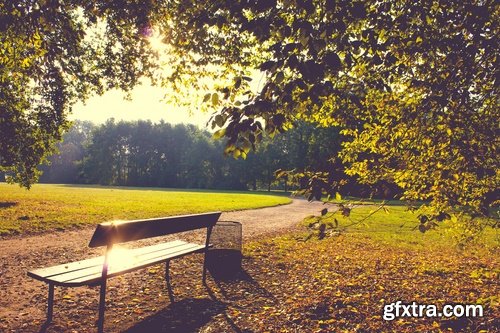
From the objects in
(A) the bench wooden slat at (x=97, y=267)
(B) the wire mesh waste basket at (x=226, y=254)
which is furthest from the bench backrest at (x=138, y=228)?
(B) the wire mesh waste basket at (x=226, y=254)

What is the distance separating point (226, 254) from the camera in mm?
7254

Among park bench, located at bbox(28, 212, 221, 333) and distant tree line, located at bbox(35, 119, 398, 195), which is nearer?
park bench, located at bbox(28, 212, 221, 333)

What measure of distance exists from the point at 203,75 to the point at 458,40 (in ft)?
15.3

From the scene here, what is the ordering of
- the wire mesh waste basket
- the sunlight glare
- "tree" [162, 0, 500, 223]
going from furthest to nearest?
the wire mesh waste basket, the sunlight glare, "tree" [162, 0, 500, 223]

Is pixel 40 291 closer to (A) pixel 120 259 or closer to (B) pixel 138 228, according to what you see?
(A) pixel 120 259

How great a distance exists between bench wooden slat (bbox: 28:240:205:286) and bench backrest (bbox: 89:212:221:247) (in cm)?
44

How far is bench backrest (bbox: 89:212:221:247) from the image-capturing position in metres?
4.16

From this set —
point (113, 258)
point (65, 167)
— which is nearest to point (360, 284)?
point (113, 258)

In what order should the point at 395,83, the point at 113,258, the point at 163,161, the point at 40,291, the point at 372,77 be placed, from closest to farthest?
1. the point at 372,77
2. the point at 395,83
3. the point at 113,258
4. the point at 40,291
5. the point at 163,161

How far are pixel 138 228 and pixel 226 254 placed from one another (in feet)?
9.78

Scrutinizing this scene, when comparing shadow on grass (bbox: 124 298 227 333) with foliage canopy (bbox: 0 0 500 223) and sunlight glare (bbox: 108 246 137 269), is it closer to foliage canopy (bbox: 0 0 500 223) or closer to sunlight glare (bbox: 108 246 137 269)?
sunlight glare (bbox: 108 246 137 269)

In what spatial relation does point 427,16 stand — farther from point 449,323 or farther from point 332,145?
point 332,145

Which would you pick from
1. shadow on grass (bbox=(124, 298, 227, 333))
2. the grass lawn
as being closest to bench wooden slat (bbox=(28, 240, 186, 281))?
shadow on grass (bbox=(124, 298, 227, 333))

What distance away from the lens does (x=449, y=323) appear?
470cm
